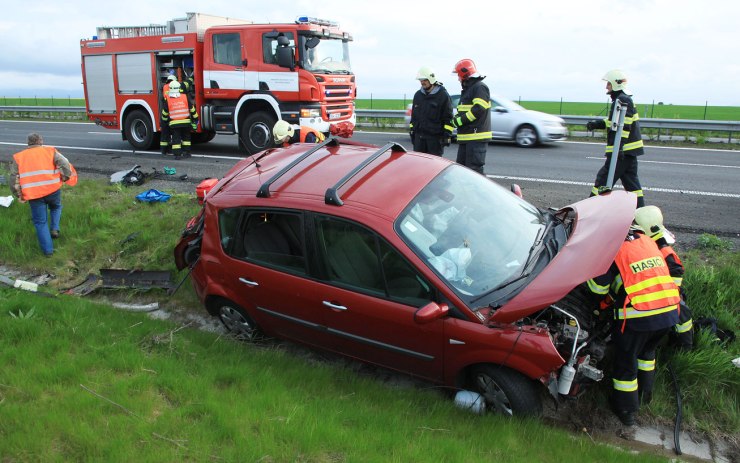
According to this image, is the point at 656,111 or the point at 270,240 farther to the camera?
the point at 656,111

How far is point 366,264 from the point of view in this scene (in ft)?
12.7

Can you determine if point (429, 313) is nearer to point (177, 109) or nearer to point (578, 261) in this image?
point (578, 261)

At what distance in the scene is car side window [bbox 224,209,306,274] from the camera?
13.6 ft

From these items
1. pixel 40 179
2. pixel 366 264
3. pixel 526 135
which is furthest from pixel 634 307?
pixel 526 135

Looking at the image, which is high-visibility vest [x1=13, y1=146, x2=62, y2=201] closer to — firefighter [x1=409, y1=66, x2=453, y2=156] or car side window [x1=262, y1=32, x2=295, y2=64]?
firefighter [x1=409, y1=66, x2=453, y2=156]

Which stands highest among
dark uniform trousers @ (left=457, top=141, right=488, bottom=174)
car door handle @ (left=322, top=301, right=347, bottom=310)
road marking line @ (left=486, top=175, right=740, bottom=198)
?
dark uniform trousers @ (left=457, top=141, right=488, bottom=174)

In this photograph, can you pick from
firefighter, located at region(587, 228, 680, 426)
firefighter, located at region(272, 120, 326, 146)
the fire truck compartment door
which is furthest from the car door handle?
the fire truck compartment door

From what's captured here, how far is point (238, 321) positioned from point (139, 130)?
1091 cm

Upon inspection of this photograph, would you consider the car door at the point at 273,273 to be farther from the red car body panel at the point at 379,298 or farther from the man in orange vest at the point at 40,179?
the man in orange vest at the point at 40,179

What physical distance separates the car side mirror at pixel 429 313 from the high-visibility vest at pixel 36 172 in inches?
216

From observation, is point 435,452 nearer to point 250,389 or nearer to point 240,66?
point 250,389

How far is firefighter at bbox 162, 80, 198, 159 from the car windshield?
29.6 ft

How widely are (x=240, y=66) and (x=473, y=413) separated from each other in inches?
399

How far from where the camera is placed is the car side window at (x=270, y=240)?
13.6ft
